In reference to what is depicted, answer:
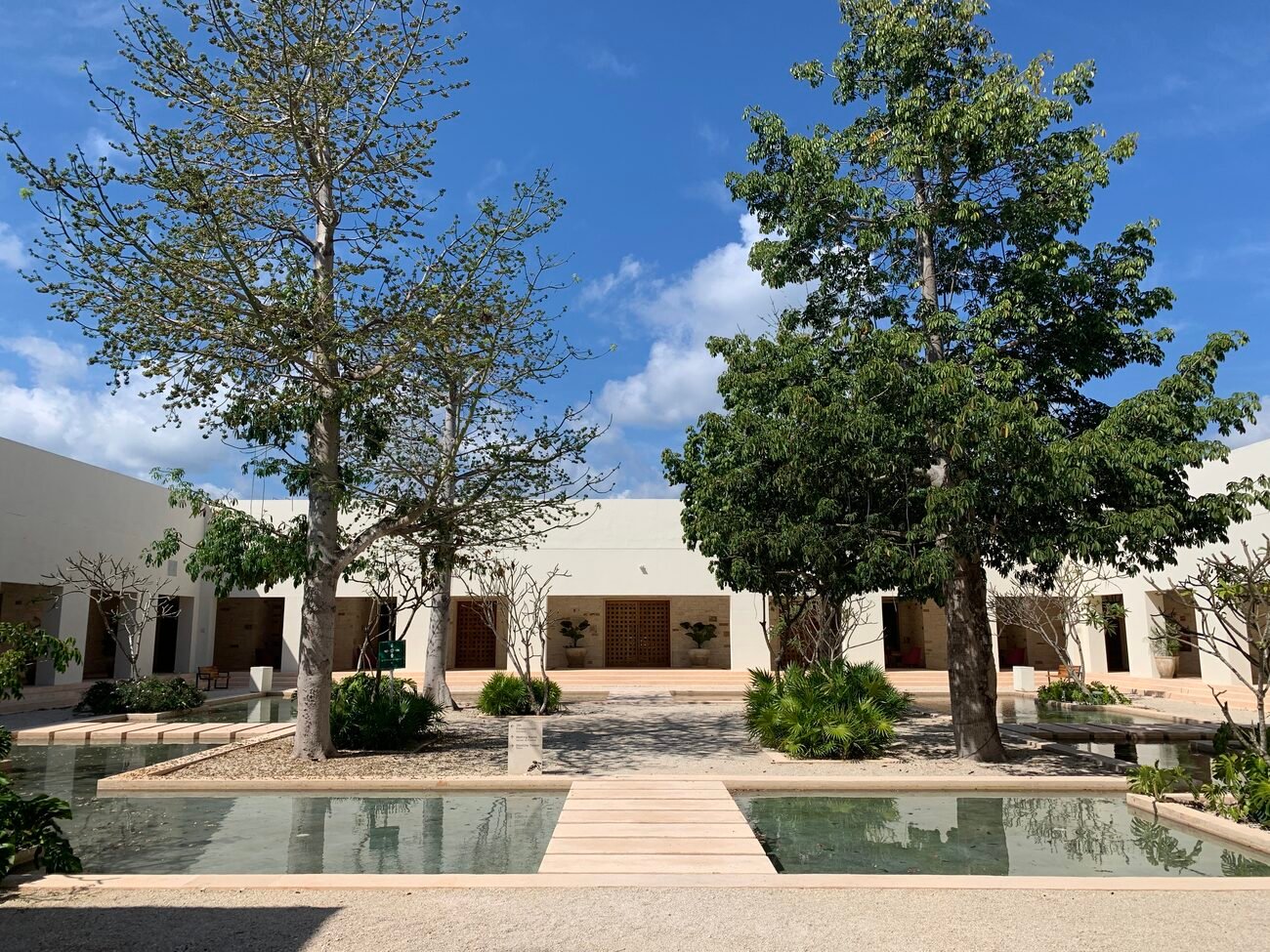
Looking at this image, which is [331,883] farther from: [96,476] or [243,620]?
[243,620]

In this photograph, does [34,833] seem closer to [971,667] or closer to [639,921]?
[639,921]

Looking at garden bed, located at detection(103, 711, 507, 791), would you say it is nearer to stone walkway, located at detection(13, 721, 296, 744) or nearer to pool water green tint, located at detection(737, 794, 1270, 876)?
stone walkway, located at detection(13, 721, 296, 744)

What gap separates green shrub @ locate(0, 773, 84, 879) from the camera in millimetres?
5754

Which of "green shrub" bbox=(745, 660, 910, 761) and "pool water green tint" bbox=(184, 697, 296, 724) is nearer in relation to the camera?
"green shrub" bbox=(745, 660, 910, 761)

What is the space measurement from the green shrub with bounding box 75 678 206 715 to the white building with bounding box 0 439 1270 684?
394cm

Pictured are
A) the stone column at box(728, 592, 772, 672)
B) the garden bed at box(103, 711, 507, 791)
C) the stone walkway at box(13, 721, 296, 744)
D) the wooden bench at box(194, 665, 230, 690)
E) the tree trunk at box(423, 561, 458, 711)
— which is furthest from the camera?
the stone column at box(728, 592, 772, 672)

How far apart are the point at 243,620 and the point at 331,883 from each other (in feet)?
90.3

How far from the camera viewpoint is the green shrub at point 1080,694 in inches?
722

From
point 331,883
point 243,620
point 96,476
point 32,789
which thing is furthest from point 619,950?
point 243,620

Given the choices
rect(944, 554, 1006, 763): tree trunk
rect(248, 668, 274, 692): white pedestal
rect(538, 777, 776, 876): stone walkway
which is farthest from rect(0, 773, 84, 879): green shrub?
rect(248, 668, 274, 692): white pedestal

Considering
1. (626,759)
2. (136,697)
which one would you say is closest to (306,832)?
(626,759)

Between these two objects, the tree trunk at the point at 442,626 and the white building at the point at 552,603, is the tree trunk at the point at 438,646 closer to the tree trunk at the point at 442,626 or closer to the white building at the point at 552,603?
the tree trunk at the point at 442,626

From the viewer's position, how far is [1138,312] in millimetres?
10656

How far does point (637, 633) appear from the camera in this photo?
2898 cm
